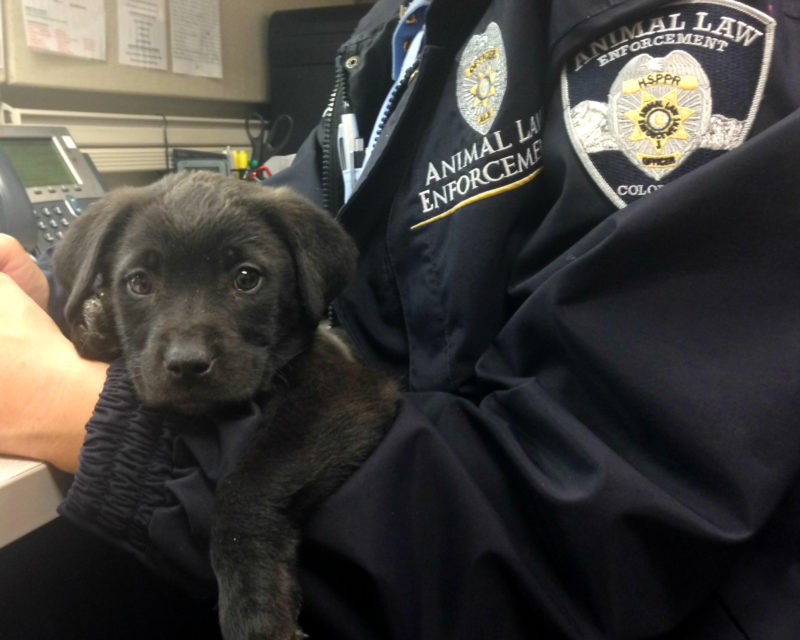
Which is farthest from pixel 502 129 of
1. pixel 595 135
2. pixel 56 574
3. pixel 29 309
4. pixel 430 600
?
pixel 56 574

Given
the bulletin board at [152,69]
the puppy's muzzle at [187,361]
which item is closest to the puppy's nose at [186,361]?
the puppy's muzzle at [187,361]

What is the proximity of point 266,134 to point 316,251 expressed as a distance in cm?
196

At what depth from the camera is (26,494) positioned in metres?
0.66

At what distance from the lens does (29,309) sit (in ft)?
2.85

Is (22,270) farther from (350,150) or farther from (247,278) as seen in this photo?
(350,150)

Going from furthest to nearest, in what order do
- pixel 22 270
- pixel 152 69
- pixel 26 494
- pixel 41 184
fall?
1. pixel 152 69
2. pixel 41 184
3. pixel 22 270
4. pixel 26 494

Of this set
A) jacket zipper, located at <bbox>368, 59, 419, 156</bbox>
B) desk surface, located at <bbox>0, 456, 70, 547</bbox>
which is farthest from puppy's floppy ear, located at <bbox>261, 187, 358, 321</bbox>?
desk surface, located at <bbox>0, 456, 70, 547</bbox>

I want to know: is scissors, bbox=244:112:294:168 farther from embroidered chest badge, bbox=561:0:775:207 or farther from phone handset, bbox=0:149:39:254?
embroidered chest badge, bbox=561:0:775:207

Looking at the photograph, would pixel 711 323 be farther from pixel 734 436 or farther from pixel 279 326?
pixel 279 326

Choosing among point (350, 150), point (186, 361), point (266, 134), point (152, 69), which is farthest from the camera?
point (266, 134)

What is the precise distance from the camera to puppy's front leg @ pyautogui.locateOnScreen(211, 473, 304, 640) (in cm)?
68

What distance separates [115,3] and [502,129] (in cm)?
168

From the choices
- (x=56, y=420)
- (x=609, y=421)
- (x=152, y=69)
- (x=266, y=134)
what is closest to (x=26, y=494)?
(x=56, y=420)

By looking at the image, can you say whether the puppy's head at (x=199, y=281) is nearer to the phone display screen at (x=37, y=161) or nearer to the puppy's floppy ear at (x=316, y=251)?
the puppy's floppy ear at (x=316, y=251)
